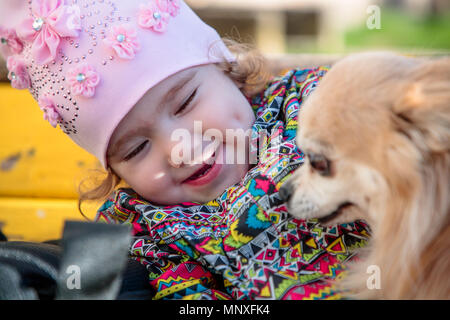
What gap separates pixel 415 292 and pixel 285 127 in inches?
23.5

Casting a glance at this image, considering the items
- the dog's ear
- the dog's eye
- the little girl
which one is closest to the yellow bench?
the little girl

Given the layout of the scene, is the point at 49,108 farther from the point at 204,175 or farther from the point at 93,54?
the point at 204,175

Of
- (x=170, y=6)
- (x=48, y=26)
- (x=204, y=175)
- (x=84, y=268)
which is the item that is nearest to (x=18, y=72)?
(x=48, y=26)

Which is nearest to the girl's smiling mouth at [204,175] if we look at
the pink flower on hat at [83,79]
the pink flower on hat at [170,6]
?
the pink flower on hat at [83,79]

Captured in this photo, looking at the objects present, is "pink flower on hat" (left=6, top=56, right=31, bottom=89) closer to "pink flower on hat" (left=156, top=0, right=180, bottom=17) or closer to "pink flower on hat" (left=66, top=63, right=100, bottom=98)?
"pink flower on hat" (left=66, top=63, right=100, bottom=98)

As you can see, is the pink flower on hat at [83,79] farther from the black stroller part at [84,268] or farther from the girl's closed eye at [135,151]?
the black stroller part at [84,268]

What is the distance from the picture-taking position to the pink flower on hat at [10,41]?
135cm

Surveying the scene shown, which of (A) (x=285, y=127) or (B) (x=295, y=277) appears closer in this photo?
(B) (x=295, y=277)

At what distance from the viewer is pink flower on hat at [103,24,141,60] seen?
125 centimetres

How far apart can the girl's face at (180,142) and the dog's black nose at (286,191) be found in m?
0.29

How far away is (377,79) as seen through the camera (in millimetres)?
879

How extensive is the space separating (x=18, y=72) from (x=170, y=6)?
1.67ft
